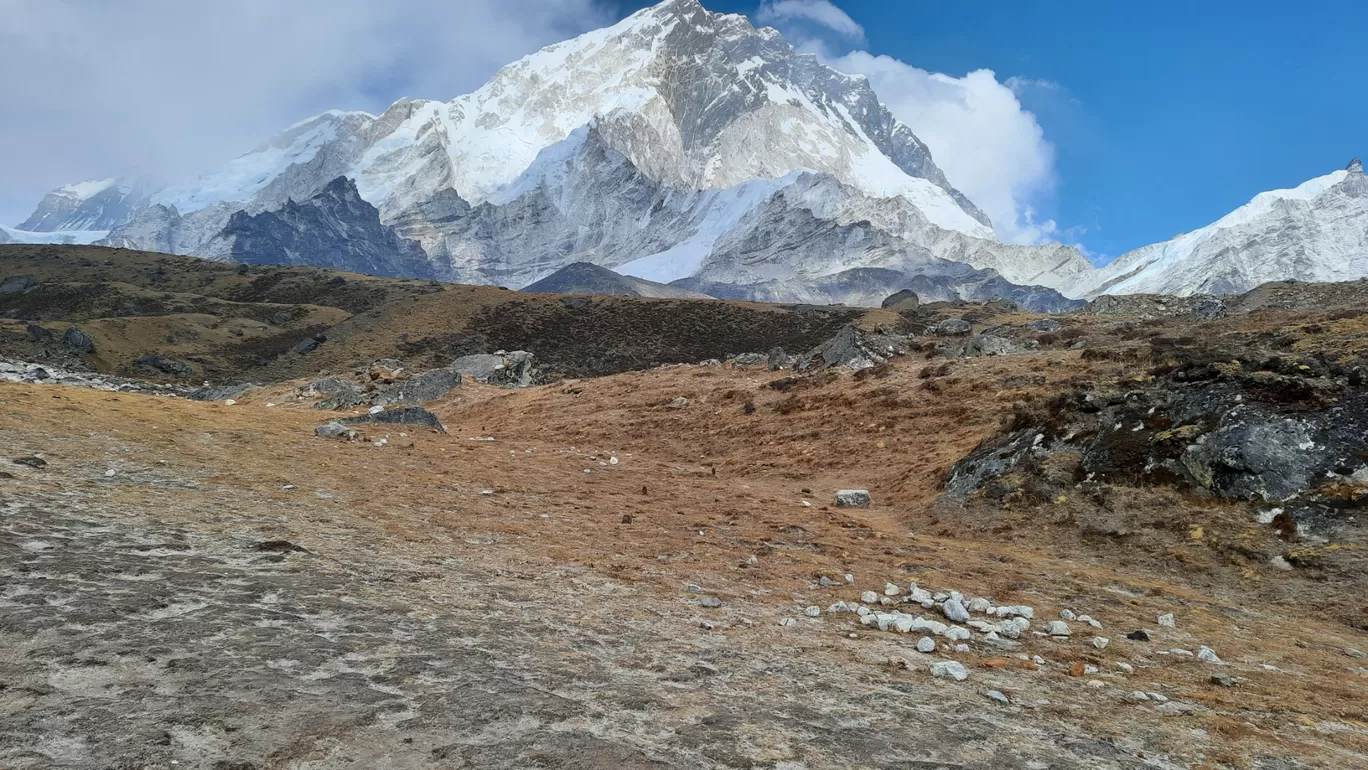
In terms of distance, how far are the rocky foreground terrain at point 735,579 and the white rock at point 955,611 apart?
28mm

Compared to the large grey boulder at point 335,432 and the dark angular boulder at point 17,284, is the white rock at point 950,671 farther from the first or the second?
the dark angular boulder at point 17,284

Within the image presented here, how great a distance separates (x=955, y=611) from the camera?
26.3 feet

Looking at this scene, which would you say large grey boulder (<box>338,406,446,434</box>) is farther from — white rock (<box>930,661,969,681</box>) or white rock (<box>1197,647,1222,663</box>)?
white rock (<box>1197,647,1222,663</box>)

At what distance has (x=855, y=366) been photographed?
3019cm

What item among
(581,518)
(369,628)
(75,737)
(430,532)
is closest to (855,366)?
(581,518)

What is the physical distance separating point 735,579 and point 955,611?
2.75 m

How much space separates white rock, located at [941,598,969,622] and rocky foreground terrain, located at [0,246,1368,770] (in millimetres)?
28

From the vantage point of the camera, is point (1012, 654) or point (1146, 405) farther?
point (1146, 405)

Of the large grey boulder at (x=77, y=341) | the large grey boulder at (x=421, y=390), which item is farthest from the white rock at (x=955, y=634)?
the large grey boulder at (x=77, y=341)

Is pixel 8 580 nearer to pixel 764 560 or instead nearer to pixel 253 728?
pixel 253 728

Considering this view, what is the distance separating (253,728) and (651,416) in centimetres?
2440

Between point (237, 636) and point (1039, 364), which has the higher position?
point (1039, 364)

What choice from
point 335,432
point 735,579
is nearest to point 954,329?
point 335,432

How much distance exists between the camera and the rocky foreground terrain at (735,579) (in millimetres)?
4363
